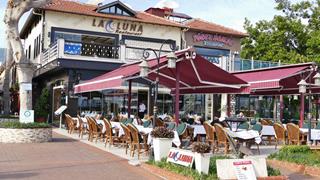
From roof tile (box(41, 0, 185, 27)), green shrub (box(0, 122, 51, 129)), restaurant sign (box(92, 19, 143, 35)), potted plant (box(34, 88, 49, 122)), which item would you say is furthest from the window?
green shrub (box(0, 122, 51, 129))

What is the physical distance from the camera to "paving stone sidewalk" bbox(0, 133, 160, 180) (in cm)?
952

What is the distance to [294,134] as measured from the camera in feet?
50.3

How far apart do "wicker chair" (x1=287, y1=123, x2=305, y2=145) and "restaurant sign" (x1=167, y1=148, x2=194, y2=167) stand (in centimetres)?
655

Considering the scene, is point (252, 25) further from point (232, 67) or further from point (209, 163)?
point (209, 163)

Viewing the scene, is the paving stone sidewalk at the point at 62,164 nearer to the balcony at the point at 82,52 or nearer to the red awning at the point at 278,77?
the red awning at the point at 278,77

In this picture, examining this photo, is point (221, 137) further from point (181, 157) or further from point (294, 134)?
point (181, 157)

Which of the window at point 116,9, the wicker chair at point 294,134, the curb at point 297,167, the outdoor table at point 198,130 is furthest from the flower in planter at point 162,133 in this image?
the window at point 116,9

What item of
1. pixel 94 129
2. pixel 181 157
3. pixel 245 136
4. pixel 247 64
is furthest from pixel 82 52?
pixel 181 157

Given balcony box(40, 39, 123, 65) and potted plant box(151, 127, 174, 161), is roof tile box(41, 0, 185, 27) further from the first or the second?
potted plant box(151, 127, 174, 161)

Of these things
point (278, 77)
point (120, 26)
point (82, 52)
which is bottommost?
point (278, 77)

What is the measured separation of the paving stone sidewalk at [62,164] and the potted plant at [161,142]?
0.56 meters

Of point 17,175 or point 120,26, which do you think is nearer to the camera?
point 17,175

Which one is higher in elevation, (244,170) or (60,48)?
(60,48)

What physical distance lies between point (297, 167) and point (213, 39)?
21.3 metres
